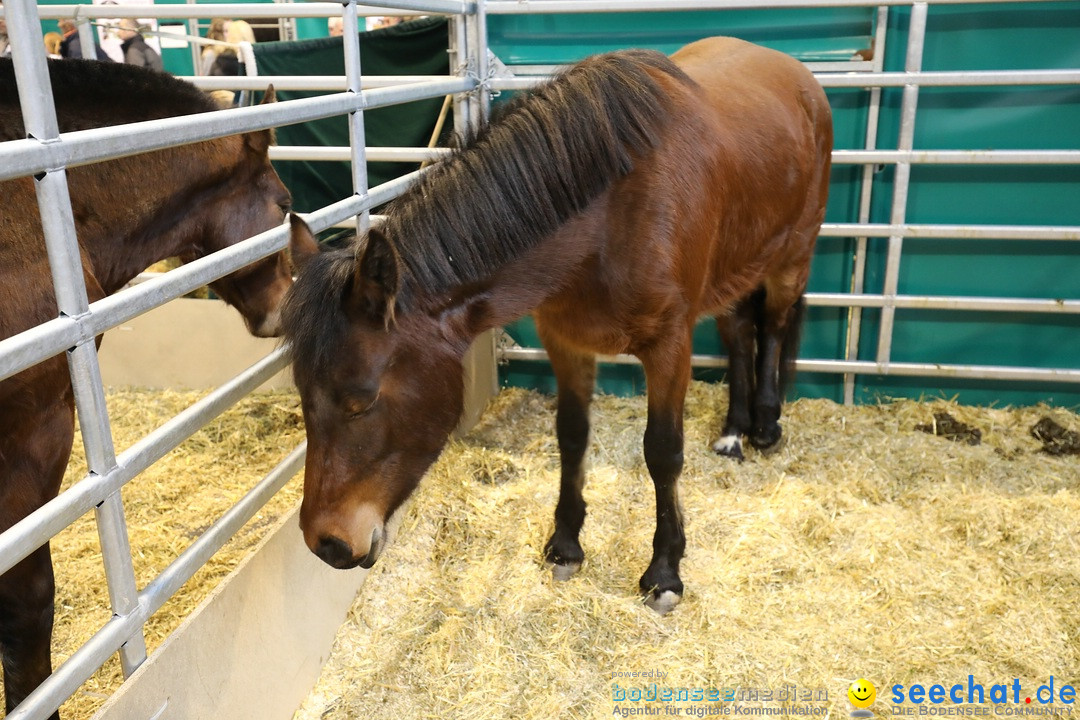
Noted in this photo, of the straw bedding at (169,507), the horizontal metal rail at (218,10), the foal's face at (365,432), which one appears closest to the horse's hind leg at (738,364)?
the horizontal metal rail at (218,10)

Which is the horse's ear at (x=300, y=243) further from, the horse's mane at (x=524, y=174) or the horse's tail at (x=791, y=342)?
the horse's tail at (x=791, y=342)

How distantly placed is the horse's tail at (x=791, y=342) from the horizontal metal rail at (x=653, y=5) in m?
1.29

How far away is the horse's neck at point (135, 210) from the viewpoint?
A: 2.12 metres

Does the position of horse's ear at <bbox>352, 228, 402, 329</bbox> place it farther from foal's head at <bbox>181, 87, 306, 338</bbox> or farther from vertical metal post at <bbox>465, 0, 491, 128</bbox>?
vertical metal post at <bbox>465, 0, 491, 128</bbox>

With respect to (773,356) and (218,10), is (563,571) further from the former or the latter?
(218,10)

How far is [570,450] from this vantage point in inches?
112

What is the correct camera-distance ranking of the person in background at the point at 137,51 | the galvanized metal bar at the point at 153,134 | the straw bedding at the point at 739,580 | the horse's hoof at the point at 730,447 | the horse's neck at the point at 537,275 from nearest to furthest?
the galvanized metal bar at the point at 153,134, the horse's neck at the point at 537,275, the straw bedding at the point at 739,580, the horse's hoof at the point at 730,447, the person in background at the point at 137,51

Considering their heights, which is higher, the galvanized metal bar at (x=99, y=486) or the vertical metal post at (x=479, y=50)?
the vertical metal post at (x=479, y=50)

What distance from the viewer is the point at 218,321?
14.0 feet

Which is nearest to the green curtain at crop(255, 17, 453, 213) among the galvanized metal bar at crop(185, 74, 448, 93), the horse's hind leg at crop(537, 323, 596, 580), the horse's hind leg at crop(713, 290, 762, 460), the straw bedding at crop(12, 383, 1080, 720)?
the galvanized metal bar at crop(185, 74, 448, 93)

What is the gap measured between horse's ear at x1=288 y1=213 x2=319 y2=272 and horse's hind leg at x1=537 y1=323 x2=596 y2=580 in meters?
1.08

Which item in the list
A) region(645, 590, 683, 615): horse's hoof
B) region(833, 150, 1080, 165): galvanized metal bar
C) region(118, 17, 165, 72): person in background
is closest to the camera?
region(645, 590, 683, 615): horse's hoof

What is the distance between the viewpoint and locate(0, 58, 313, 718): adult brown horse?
5.70ft

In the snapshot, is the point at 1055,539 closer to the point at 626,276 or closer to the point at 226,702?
the point at 626,276
